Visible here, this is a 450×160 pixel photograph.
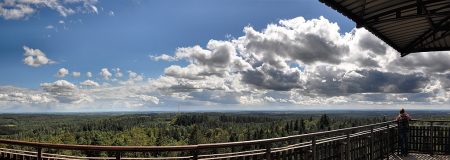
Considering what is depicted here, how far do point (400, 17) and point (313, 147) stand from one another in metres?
2.49

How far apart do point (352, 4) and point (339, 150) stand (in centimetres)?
261

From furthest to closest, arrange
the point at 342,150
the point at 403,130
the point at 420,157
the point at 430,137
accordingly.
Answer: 1. the point at 430,137
2. the point at 403,130
3. the point at 420,157
4. the point at 342,150

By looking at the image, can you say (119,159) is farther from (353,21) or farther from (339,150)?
(353,21)

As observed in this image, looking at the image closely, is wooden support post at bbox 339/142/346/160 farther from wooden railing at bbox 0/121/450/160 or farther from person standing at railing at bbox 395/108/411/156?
person standing at railing at bbox 395/108/411/156

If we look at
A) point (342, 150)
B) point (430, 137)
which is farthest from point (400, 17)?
point (430, 137)

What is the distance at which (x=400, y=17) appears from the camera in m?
6.64

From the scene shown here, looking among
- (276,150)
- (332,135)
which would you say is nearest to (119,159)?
(276,150)

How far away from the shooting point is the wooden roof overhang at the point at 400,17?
641 cm

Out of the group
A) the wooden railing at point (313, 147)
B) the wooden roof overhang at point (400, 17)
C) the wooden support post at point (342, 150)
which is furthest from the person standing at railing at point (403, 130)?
the wooden support post at point (342, 150)

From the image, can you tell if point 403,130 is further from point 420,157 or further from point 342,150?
point 342,150

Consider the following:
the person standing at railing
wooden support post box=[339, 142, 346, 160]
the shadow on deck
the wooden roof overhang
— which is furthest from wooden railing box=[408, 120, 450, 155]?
wooden support post box=[339, 142, 346, 160]

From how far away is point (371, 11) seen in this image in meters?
6.85

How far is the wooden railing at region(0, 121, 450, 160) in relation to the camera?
5.33 m

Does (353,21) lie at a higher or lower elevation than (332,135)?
higher
